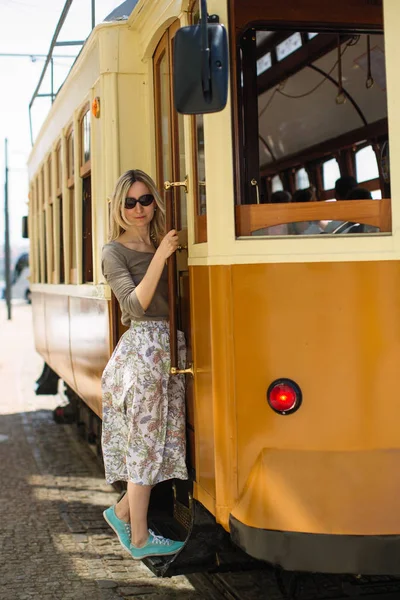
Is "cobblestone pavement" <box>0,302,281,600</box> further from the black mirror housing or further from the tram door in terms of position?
the black mirror housing

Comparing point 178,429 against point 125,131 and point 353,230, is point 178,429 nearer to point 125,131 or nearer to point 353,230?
point 353,230

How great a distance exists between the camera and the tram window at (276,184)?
9.02m

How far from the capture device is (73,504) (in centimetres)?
687

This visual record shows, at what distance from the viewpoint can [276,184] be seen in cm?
914


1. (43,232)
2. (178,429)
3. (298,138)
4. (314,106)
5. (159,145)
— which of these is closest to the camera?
(178,429)

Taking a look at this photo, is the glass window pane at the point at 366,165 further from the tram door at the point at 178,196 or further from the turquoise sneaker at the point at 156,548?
the turquoise sneaker at the point at 156,548

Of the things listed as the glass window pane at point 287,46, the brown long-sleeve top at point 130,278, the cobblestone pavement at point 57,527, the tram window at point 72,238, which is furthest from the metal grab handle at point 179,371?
the glass window pane at point 287,46

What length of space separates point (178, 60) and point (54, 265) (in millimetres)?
5201

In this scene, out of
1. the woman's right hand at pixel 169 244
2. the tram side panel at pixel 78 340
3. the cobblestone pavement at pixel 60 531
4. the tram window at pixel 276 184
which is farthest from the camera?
the tram window at pixel 276 184

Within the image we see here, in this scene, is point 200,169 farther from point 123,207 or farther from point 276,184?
point 276,184

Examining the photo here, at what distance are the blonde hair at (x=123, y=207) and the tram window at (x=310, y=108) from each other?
41 cm

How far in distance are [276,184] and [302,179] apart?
79 cm

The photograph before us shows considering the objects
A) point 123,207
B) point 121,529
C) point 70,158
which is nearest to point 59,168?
point 70,158

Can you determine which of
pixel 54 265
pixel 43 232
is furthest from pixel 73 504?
pixel 43 232
